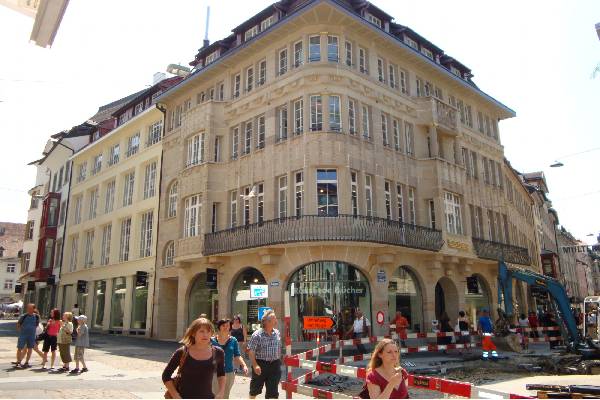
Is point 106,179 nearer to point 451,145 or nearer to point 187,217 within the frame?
point 187,217

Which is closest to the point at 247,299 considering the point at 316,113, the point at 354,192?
the point at 354,192

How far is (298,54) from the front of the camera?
2202 cm

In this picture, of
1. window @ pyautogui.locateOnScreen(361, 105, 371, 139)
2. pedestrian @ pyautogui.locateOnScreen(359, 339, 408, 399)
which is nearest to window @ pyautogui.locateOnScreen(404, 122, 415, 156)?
window @ pyautogui.locateOnScreen(361, 105, 371, 139)

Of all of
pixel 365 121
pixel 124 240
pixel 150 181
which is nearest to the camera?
pixel 365 121

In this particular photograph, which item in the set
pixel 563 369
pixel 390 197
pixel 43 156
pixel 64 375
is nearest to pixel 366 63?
pixel 390 197

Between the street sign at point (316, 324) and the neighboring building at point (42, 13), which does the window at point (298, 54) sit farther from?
the neighboring building at point (42, 13)

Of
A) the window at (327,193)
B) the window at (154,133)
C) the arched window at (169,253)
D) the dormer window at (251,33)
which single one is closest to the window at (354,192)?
the window at (327,193)

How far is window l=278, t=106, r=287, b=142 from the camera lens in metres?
22.0

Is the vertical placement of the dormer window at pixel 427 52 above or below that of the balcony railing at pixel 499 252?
above

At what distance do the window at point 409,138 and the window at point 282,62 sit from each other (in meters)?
6.67

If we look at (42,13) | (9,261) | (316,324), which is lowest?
(316,324)

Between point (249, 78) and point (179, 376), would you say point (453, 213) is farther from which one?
point (179, 376)

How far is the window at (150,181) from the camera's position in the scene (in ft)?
98.9

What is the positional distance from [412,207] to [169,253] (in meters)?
13.8
